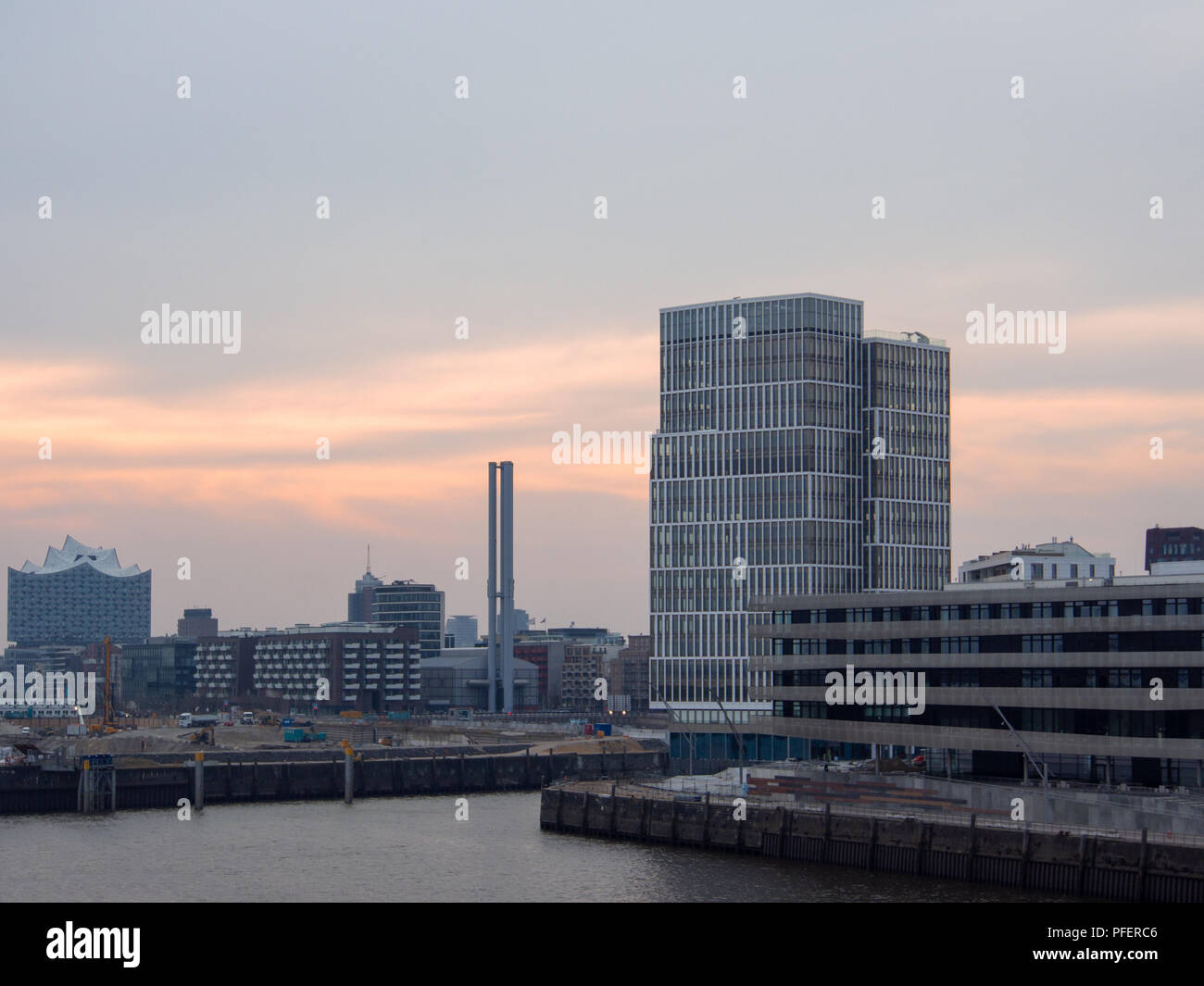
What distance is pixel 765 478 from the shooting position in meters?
188

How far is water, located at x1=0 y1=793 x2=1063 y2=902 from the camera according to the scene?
3410 inches

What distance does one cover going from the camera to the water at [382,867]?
86.6 metres

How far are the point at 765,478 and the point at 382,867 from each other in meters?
97.4

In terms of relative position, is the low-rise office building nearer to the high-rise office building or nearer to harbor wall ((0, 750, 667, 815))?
harbor wall ((0, 750, 667, 815))

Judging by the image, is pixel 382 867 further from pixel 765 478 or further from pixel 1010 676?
pixel 765 478

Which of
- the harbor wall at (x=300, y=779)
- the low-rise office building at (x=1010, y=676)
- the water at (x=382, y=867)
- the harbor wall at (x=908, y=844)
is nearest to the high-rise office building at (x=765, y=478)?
the harbor wall at (x=300, y=779)

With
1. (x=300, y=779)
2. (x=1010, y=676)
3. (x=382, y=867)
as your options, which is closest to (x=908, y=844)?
(x=1010, y=676)

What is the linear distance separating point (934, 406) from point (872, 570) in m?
21.8

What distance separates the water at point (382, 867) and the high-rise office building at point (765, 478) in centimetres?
6064

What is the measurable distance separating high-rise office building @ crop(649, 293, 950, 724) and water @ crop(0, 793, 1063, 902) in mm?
60645

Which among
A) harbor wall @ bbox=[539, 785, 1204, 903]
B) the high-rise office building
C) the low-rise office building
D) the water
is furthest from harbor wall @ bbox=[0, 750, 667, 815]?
the low-rise office building

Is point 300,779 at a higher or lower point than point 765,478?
lower
